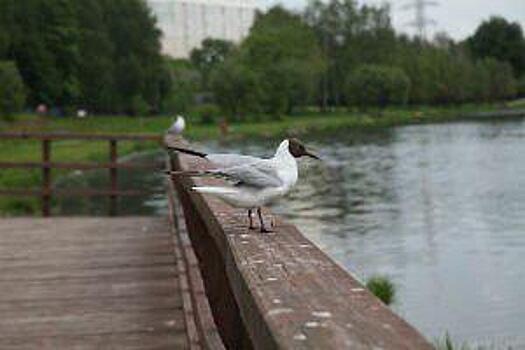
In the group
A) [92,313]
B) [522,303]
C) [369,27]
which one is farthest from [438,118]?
[92,313]

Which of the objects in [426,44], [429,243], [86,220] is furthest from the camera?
[426,44]

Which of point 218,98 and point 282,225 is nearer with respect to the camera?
point 282,225

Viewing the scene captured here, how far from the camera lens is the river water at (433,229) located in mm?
12992

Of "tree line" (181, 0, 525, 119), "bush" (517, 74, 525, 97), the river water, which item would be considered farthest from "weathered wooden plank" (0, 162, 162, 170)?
"bush" (517, 74, 525, 97)

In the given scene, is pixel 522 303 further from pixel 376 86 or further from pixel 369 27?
pixel 369 27

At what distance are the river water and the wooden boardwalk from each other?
58.4 inches

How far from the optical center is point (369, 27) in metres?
116

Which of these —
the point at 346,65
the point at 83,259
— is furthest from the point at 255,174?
the point at 346,65

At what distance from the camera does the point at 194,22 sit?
146 m

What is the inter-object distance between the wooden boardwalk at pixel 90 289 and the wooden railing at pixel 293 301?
1.94 m

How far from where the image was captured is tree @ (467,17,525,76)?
13175 centimetres

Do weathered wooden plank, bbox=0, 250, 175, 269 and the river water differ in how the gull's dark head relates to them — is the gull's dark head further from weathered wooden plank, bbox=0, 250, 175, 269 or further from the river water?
weathered wooden plank, bbox=0, 250, 175, 269

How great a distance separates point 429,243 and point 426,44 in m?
113

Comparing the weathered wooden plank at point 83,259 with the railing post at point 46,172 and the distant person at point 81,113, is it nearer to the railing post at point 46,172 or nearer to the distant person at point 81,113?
the railing post at point 46,172
